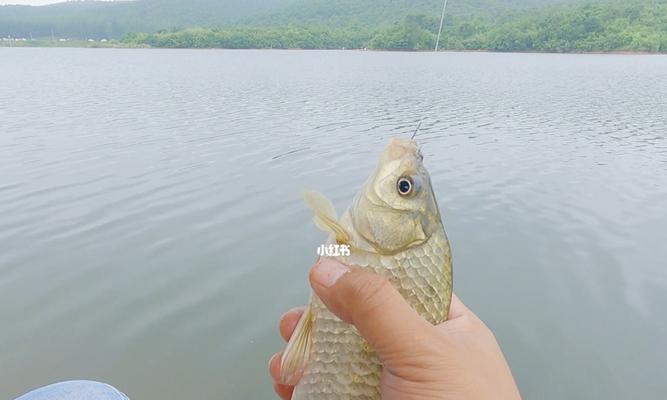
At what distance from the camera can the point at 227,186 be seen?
11.4 meters

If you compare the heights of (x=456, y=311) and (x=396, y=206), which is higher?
(x=396, y=206)

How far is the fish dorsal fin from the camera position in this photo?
1778 mm

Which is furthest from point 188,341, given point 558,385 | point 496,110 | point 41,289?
point 496,110

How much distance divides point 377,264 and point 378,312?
0.21 metres

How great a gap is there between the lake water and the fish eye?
14.3 ft

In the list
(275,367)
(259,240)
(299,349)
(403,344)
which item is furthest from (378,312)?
(259,240)

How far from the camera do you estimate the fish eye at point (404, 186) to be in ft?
6.11

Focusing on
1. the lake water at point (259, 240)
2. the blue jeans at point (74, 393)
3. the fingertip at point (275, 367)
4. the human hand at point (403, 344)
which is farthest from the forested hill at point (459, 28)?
the human hand at point (403, 344)

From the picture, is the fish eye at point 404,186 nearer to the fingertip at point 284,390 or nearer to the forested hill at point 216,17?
the fingertip at point 284,390

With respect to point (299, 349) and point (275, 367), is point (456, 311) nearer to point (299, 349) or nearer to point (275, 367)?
point (299, 349)

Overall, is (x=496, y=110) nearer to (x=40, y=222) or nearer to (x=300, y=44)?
(x=40, y=222)

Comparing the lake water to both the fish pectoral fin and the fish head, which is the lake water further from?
the fish head

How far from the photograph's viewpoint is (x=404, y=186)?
1.87 metres

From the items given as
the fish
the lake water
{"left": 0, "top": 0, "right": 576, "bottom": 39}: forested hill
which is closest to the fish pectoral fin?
the fish
